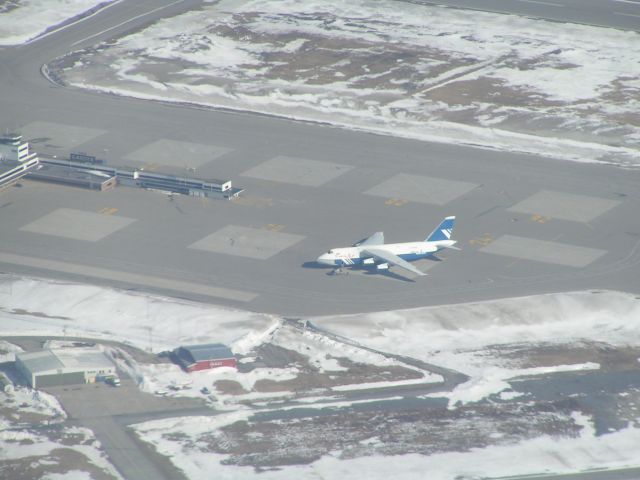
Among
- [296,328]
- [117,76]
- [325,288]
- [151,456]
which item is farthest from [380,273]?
[117,76]

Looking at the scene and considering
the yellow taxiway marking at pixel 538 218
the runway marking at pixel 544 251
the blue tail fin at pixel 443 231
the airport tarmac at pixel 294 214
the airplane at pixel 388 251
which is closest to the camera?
the airport tarmac at pixel 294 214

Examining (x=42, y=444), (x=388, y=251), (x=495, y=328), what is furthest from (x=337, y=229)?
(x=42, y=444)

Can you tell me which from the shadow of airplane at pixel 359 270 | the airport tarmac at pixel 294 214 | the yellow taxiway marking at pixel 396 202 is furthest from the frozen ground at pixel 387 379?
the yellow taxiway marking at pixel 396 202

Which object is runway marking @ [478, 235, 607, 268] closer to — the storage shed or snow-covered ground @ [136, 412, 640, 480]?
snow-covered ground @ [136, 412, 640, 480]

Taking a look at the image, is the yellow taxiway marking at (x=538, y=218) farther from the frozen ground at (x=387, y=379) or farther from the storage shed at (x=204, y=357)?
the storage shed at (x=204, y=357)

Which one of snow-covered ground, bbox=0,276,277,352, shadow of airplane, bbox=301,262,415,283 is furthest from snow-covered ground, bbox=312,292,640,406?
snow-covered ground, bbox=0,276,277,352

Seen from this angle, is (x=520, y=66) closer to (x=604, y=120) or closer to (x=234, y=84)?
(x=604, y=120)

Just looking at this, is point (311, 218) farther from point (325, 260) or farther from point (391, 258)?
point (391, 258)
